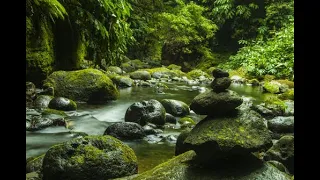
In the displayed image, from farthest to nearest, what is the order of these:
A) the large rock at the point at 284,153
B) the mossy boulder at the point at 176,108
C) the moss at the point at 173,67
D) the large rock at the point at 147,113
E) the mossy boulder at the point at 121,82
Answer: the moss at the point at 173,67 → the mossy boulder at the point at 121,82 → the mossy boulder at the point at 176,108 → the large rock at the point at 147,113 → the large rock at the point at 284,153

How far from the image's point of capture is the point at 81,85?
9789mm

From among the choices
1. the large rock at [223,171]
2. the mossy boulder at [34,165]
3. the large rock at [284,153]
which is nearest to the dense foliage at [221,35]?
the mossy boulder at [34,165]

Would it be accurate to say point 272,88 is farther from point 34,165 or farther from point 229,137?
point 34,165

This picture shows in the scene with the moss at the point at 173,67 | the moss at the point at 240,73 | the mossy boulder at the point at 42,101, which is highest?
the moss at the point at 173,67

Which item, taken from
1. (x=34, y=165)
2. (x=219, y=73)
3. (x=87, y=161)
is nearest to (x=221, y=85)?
(x=219, y=73)

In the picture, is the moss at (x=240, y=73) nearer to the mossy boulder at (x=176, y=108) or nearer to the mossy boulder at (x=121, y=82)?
the mossy boulder at (x=121, y=82)

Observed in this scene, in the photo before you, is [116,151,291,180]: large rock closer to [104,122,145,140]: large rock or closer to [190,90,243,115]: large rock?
[190,90,243,115]: large rock

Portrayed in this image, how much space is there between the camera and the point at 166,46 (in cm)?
2531

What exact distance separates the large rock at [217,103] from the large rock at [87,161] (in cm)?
114

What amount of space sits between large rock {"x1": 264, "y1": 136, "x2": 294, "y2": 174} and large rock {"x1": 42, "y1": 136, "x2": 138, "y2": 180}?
181cm

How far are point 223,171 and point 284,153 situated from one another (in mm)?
1507

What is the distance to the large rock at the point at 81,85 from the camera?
A: 9648 millimetres

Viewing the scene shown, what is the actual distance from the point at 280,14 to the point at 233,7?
3519 millimetres
